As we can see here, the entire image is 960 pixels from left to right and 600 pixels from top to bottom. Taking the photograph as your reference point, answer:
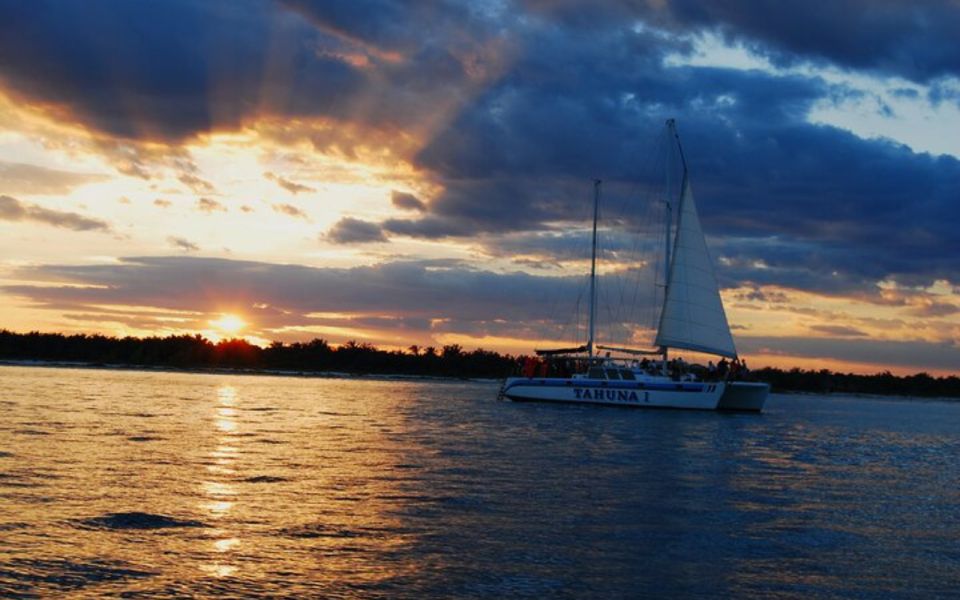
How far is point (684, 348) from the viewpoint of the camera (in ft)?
269

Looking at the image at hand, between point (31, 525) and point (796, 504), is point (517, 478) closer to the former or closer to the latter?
point (796, 504)

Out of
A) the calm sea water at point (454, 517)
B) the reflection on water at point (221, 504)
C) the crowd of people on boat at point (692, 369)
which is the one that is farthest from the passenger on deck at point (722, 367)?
the reflection on water at point (221, 504)

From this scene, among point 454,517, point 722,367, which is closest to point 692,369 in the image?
point 722,367

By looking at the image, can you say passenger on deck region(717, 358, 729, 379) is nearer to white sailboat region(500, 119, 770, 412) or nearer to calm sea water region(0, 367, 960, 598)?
white sailboat region(500, 119, 770, 412)

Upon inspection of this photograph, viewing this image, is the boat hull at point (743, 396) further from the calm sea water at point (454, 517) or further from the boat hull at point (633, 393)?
the calm sea water at point (454, 517)

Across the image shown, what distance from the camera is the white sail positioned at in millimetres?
82062

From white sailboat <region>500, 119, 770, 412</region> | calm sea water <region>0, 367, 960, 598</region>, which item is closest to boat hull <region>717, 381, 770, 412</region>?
white sailboat <region>500, 119, 770, 412</region>

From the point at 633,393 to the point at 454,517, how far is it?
6005 centimetres

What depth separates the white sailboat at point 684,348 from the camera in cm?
8144

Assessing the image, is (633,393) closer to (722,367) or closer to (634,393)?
(634,393)

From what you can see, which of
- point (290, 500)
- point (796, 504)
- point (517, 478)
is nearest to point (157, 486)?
point (290, 500)

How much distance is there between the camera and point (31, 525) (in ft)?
68.0

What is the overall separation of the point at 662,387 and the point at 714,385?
13.3 feet

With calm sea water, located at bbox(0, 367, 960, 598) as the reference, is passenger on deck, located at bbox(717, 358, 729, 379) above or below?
above
